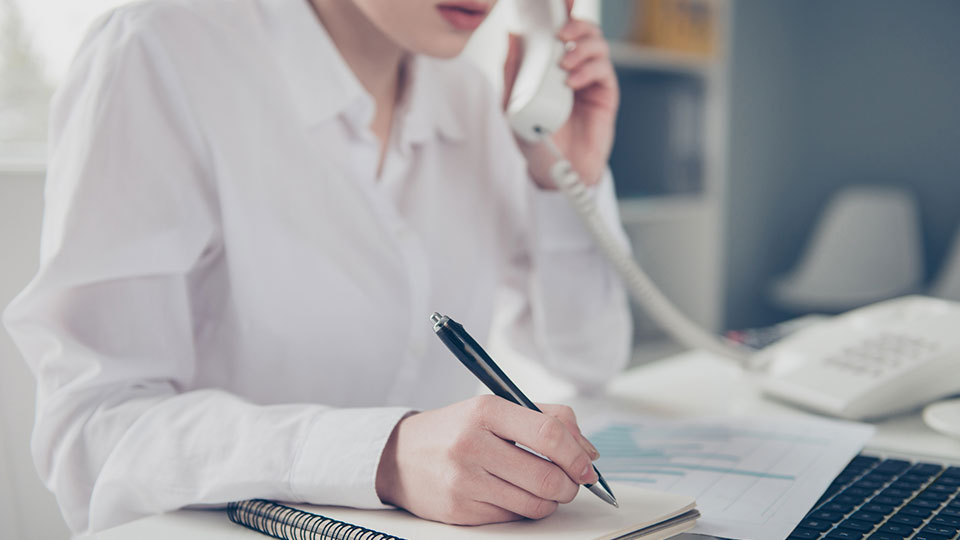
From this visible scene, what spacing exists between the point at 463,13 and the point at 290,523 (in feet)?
1.68

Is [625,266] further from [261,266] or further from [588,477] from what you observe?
[588,477]

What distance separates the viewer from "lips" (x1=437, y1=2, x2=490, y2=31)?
0.80 metres

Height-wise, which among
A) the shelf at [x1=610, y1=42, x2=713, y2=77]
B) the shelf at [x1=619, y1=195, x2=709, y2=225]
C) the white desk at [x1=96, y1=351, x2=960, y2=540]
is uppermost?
the shelf at [x1=610, y1=42, x2=713, y2=77]

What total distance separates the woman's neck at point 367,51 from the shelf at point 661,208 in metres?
1.50

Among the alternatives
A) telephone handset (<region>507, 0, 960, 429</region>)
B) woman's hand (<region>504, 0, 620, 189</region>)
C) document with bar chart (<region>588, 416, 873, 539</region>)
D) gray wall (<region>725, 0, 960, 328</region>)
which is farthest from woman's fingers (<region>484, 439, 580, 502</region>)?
gray wall (<region>725, 0, 960, 328</region>)

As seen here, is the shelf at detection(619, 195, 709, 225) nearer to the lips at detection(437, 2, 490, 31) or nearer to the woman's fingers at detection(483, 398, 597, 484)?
the lips at detection(437, 2, 490, 31)

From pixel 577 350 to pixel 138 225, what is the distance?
0.59 metres

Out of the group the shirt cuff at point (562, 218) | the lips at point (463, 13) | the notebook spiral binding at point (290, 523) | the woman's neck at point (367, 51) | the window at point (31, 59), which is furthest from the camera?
the window at point (31, 59)

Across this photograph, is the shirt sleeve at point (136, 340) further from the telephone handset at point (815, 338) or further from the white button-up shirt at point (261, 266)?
the telephone handset at point (815, 338)

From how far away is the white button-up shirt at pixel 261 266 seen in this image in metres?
0.60

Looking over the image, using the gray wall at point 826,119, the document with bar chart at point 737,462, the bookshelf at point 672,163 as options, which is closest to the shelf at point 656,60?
the bookshelf at point 672,163

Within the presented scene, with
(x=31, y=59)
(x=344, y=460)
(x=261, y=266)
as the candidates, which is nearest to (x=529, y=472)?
(x=344, y=460)

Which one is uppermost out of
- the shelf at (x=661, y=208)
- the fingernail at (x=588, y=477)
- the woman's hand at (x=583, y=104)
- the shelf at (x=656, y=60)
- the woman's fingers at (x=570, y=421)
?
the shelf at (x=656, y=60)

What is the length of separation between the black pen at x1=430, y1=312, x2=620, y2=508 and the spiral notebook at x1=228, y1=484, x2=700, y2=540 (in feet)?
0.06
